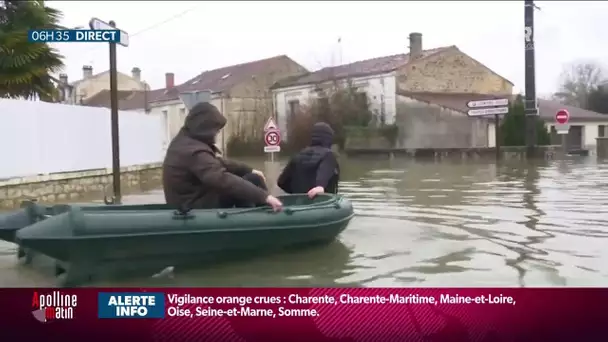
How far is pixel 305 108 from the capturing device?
3207mm

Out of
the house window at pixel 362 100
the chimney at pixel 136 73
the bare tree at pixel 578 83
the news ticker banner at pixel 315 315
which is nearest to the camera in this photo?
the news ticker banner at pixel 315 315

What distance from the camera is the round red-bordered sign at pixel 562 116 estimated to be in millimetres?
3010

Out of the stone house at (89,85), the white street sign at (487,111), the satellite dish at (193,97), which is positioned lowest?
the white street sign at (487,111)

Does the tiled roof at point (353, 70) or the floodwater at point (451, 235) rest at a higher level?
the tiled roof at point (353, 70)

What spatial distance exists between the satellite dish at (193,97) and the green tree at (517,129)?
1278 millimetres

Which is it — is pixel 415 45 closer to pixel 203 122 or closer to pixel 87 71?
pixel 203 122

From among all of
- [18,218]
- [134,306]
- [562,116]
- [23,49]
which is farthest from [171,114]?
[562,116]

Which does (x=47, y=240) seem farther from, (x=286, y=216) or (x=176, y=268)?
(x=286, y=216)

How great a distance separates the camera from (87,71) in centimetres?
305

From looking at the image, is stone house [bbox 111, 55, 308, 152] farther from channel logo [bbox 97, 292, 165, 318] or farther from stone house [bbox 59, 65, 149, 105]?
channel logo [bbox 97, 292, 165, 318]

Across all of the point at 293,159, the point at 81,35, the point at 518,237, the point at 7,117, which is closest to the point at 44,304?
the point at 7,117

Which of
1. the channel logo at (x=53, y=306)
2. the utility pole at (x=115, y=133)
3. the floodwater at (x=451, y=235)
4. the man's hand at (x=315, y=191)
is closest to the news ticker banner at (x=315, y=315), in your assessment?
the channel logo at (x=53, y=306)

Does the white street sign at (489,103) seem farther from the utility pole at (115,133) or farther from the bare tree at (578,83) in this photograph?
the utility pole at (115,133)

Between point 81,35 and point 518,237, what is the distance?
2316 mm
